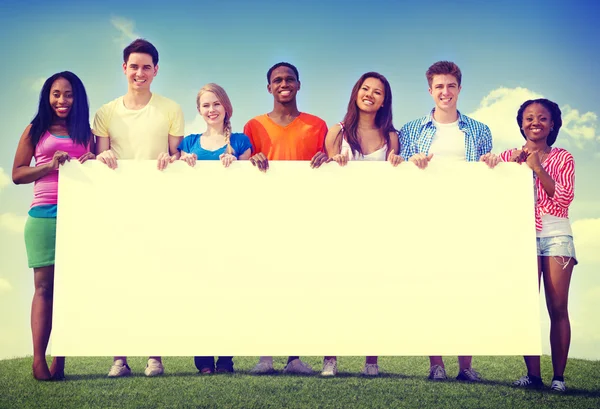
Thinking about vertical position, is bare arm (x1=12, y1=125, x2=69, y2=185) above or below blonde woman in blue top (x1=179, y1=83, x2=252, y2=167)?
below

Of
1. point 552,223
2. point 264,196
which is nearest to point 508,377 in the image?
point 552,223

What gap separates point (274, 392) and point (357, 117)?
2434mm

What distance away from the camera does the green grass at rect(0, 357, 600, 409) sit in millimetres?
5281

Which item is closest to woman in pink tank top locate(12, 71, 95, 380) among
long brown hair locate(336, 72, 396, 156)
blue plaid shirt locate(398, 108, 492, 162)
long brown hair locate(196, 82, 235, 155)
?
long brown hair locate(196, 82, 235, 155)

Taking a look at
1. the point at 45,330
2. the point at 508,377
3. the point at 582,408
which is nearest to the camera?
the point at 582,408

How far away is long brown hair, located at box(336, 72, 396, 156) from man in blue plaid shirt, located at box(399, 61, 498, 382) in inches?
7.0

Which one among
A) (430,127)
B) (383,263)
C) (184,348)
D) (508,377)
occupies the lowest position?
(508,377)

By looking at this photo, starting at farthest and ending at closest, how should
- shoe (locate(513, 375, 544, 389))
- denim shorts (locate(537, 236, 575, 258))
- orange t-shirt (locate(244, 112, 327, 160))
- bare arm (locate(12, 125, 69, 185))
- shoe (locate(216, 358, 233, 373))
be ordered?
shoe (locate(216, 358, 233, 373))
orange t-shirt (locate(244, 112, 327, 160))
shoe (locate(513, 375, 544, 389))
denim shorts (locate(537, 236, 575, 258))
bare arm (locate(12, 125, 69, 185))

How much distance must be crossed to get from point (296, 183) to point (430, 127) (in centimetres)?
134

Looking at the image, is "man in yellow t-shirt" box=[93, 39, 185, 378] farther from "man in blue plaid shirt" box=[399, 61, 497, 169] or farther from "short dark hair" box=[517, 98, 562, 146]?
"short dark hair" box=[517, 98, 562, 146]

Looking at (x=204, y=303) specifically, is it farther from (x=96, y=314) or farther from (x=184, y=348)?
(x=96, y=314)

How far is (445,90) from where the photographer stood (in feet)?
18.8

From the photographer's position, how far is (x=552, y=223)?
561cm

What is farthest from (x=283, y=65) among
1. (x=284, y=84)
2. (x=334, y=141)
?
(x=334, y=141)
